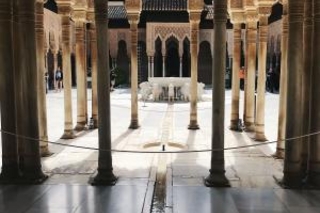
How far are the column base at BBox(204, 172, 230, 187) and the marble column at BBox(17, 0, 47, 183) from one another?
231cm

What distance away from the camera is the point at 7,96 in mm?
5367

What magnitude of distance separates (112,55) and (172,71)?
5.34 meters

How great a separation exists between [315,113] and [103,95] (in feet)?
9.23

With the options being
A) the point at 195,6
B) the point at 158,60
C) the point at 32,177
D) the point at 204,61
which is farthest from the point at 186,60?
the point at 32,177

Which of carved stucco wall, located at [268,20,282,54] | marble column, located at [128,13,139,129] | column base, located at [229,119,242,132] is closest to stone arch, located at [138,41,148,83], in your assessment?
carved stucco wall, located at [268,20,282,54]

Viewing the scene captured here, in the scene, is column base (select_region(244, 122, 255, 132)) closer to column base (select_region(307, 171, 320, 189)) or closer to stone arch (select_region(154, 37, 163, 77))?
column base (select_region(307, 171, 320, 189))

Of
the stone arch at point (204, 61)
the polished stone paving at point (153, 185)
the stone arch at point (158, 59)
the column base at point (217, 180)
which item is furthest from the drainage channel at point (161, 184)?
the stone arch at point (204, 61)

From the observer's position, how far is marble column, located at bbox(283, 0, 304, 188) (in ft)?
16.6

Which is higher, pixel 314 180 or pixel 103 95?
pixel 103 95

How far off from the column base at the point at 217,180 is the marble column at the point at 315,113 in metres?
1.13

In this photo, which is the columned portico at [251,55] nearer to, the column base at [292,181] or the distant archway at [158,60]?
the column base at [292,181]

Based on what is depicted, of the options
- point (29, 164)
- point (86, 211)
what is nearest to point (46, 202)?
point (86, 211)

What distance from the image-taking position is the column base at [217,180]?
17.1ft

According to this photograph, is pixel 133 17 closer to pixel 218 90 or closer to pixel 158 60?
pixel 218 90
